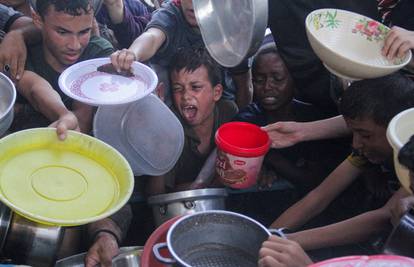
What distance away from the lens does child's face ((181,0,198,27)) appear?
235 centimetres

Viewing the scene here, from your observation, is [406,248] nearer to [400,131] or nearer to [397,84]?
[400,131]

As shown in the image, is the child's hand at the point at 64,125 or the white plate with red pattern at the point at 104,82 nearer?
the child's hand at the point at 64,125

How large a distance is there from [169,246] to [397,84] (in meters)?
0.99

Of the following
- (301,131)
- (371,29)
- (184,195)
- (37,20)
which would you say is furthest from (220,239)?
(37,20)

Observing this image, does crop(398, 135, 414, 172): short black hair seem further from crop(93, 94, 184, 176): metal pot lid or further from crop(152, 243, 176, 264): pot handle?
crop(93, 94, 184, 176): metal pot lid

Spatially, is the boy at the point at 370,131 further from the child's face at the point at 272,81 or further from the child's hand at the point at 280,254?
the child's face at the point at 272,81

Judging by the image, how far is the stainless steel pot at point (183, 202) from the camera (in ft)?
6.11

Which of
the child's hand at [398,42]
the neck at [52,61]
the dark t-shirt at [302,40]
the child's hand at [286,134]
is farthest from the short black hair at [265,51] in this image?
the neck at [52,61]

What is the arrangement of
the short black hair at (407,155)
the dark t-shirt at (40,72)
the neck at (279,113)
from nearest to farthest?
the short black hair at (407,155) → the dark t-shirt at (40,72) → the neck at (279,113)

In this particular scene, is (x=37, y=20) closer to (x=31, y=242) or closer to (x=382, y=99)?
(x=31, y=242)

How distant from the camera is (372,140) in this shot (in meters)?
1.78

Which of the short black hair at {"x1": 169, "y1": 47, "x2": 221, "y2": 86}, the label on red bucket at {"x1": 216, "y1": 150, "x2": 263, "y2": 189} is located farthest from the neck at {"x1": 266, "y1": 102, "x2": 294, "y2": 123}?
the label on red bucket at {"x1": 216, "y1": 150, "x2": 263, "y2": 189}

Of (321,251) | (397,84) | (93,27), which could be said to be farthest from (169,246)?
(93,27)

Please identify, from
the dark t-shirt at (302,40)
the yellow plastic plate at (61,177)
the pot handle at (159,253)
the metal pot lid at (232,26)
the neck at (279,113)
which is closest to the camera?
the pot handle at (159,253)
